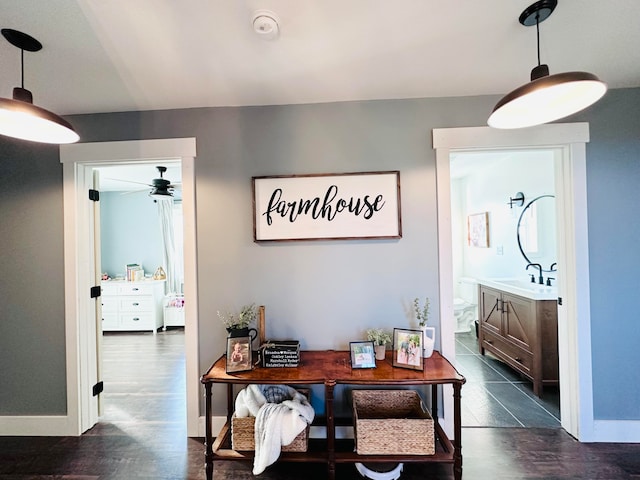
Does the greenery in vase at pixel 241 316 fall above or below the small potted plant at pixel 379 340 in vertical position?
above

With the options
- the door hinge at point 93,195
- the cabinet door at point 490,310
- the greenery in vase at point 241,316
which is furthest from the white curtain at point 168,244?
the cabinet door at point 490,310

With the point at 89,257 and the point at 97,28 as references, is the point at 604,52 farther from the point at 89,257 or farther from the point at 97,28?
the point at 89,257

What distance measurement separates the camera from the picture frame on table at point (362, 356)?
167 centimetres

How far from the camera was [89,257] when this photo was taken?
2.19 m

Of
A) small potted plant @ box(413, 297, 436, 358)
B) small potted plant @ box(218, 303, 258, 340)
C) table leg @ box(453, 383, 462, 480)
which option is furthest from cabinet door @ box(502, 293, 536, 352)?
small potted plant @ box(218, 303, 258, 340)

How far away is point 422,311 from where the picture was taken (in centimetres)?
197

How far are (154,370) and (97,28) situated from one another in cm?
316

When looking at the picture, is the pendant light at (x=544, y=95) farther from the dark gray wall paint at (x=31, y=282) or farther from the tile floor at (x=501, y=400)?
the dark gray wall paint at (x=31, y=282)

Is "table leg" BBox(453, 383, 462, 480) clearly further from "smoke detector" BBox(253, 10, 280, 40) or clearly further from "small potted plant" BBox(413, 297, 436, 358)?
"smoke detector" BBox(253, 10, 280, 40)

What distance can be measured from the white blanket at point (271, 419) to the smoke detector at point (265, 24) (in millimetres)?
1918

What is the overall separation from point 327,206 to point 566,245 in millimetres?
1639

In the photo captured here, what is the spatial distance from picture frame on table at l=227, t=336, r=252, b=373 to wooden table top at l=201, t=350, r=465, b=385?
0.03 m

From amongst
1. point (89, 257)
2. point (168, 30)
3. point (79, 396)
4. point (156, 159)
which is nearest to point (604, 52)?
point (168, 30)

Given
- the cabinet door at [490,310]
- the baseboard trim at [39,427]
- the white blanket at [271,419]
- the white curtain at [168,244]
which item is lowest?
the baseboard trim at [39,427]
